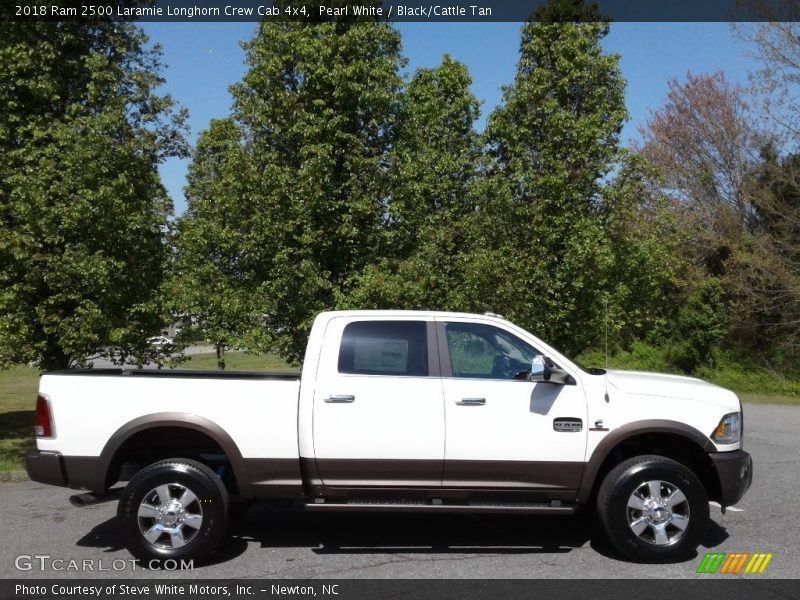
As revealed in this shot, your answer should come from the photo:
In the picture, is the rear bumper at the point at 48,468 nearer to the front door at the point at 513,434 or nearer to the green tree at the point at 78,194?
the front door at the point at 513,434

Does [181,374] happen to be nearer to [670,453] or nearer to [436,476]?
[436,476]

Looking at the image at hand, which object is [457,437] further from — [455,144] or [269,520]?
[455,144]

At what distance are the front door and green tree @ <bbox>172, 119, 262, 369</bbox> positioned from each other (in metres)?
7.65

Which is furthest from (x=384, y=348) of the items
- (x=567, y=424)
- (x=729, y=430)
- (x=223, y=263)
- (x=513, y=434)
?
(x=223, y=263)

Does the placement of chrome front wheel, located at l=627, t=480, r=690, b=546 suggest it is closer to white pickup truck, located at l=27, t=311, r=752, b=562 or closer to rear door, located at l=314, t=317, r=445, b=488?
white pickup truck, located at l=27, t=311, r=752, b=562

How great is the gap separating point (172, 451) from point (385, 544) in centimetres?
190

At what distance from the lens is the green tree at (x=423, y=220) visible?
12875 mm

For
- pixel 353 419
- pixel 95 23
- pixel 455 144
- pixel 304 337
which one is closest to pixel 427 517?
pixel 353 419

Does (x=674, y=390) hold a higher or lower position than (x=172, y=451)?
higher

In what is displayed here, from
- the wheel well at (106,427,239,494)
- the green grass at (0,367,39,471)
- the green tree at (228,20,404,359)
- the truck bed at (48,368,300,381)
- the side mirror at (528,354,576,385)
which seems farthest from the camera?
the green tree at (228,20,404,359)

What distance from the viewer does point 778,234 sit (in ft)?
88.0

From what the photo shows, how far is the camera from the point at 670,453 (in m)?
6.56
